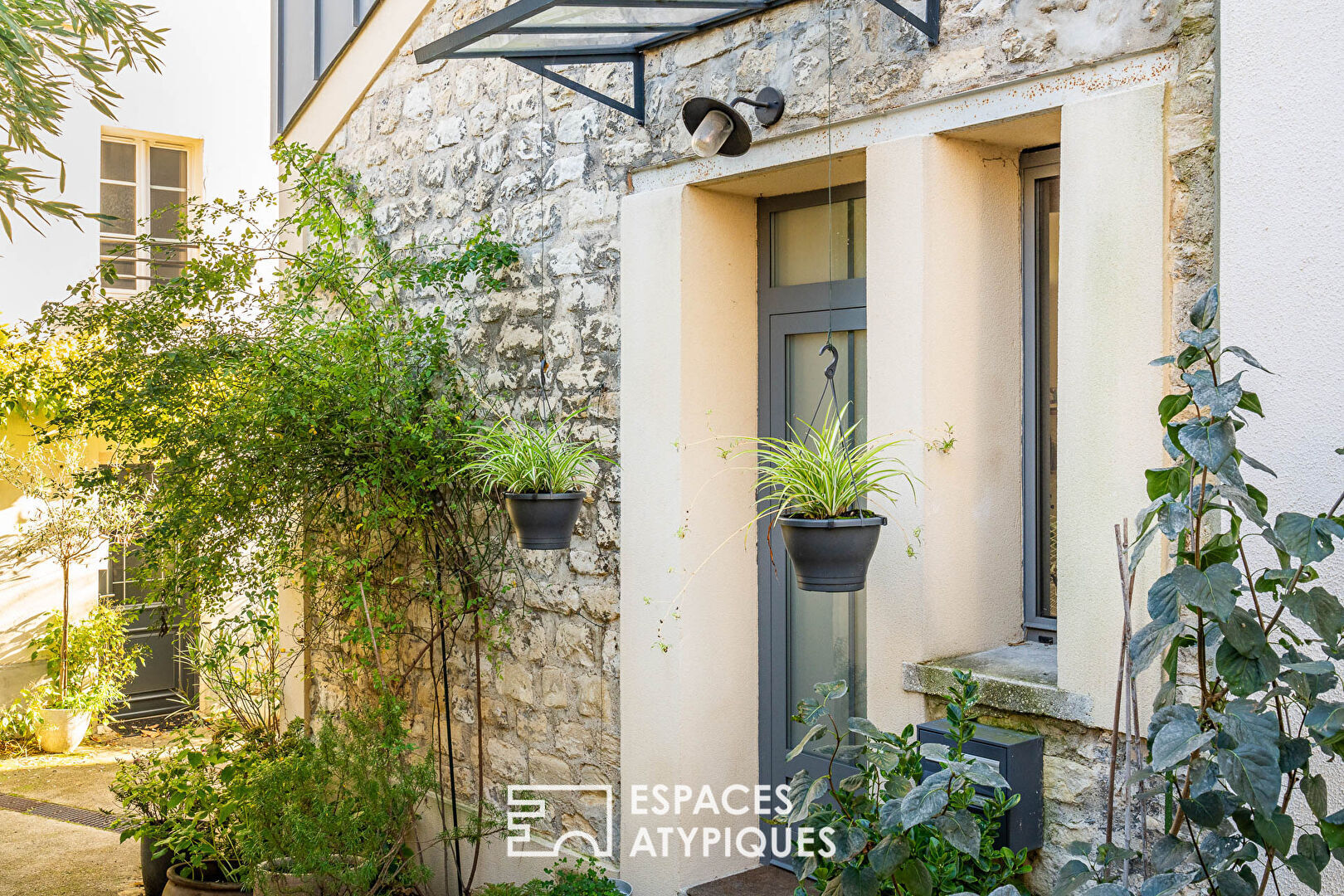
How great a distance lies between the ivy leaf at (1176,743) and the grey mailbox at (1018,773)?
956mm

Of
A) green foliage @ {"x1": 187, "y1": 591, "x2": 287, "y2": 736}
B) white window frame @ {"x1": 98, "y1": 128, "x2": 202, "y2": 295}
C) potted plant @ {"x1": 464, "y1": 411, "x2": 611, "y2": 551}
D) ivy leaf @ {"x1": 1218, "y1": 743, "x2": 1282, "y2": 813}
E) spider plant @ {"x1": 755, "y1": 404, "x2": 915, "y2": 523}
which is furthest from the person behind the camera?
white window frame @ {"x1": 98, "y1": 128, "x2": 202, "y2": 295}

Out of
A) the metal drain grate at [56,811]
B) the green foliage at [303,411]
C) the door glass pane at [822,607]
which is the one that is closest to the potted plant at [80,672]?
the metal drain grate at [56,811]

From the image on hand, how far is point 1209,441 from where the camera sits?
2010 millimetres

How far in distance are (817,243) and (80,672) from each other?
7.27 metres

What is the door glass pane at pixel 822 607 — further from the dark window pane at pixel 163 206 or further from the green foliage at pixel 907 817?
the dark window pane at pixel 163 206

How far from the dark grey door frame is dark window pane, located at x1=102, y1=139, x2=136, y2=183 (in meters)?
7.88

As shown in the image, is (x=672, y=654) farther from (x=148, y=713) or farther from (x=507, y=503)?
(x=148, y=713)

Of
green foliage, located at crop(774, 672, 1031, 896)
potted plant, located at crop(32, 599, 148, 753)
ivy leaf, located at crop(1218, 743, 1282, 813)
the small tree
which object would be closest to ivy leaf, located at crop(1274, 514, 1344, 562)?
ivy leaf, located at crop(1218, 743, 1282, 813)

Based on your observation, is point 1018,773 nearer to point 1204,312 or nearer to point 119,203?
point 1204,312

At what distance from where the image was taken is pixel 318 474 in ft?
16.1

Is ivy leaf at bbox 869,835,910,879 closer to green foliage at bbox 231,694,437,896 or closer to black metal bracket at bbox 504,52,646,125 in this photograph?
green foliage at bbox 231,694,437,896

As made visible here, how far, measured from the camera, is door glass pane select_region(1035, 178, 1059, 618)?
3406mm

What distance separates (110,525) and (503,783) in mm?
5304

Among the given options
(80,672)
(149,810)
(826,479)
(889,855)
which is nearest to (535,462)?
(826,479)
